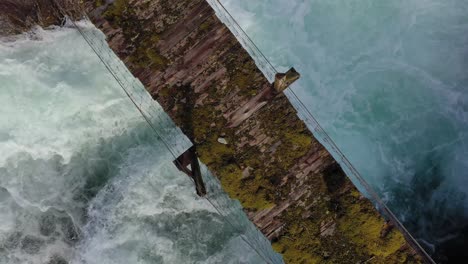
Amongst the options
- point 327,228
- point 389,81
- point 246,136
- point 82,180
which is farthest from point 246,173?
point 389,81

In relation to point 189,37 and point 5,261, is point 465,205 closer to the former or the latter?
point 189,37

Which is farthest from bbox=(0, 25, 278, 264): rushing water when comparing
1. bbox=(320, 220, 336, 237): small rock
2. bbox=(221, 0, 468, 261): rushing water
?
bbox=(221, 0, 468, 261): rushing water

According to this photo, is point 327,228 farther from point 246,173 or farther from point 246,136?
point 246,136

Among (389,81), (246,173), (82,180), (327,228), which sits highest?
(82,180)

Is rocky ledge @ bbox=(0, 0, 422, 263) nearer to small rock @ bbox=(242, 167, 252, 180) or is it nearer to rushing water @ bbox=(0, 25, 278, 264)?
small rock @ bbox=(242, 167, 252, 180)

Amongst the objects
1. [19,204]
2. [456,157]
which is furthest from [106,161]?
[456,157]
